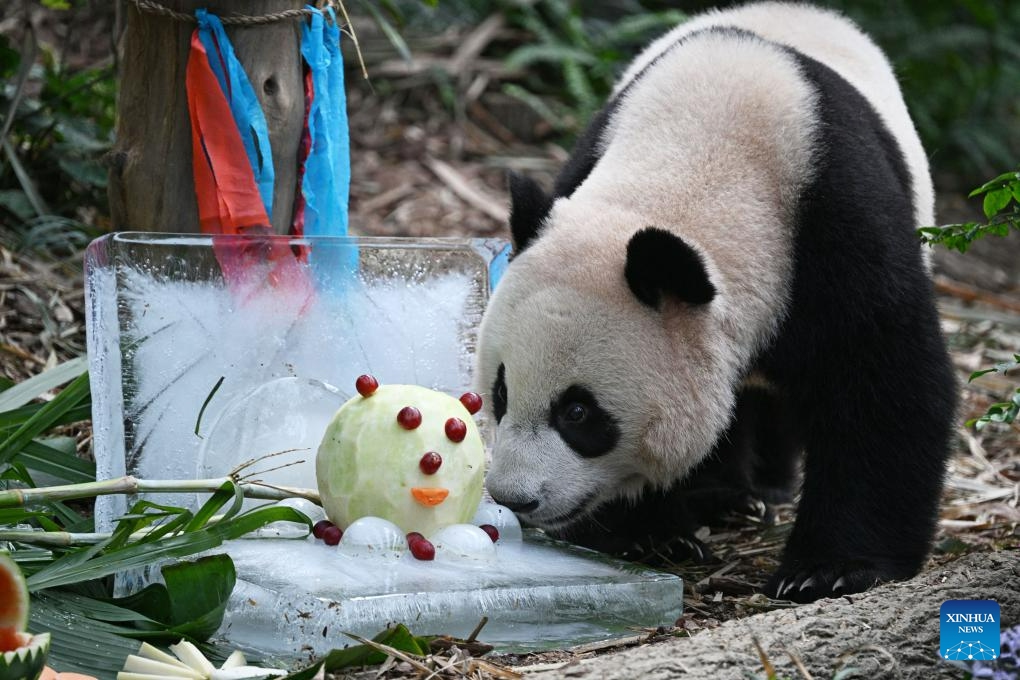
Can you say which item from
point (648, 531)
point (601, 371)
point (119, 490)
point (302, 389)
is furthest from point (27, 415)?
point (648, 531)

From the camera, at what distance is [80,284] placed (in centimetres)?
509

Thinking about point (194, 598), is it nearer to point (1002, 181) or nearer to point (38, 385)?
point (38, 385)

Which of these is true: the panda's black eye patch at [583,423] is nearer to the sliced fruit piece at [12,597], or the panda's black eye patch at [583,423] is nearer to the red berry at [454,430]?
the red berry at [454,430]

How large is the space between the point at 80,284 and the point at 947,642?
12.7 ft

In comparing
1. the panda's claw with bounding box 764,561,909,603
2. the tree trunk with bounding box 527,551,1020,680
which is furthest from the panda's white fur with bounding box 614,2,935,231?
the tree trunk with bounding box 527,551,1020,680

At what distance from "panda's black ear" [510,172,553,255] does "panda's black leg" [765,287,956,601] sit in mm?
867

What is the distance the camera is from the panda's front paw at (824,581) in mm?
3402

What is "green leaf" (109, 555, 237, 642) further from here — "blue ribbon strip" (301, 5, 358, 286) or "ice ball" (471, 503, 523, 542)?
"blue ribbon strip" (301, 5, 358, 286)

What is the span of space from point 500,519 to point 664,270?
2.77ft

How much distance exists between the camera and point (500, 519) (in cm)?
336

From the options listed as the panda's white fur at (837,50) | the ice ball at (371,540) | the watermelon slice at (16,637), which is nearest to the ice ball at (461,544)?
the ice ball at (371,540)

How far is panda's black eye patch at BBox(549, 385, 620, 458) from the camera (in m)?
3.32

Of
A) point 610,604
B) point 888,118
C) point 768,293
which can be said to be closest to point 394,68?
point 888,118

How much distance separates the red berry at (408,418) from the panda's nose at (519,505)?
373mm
